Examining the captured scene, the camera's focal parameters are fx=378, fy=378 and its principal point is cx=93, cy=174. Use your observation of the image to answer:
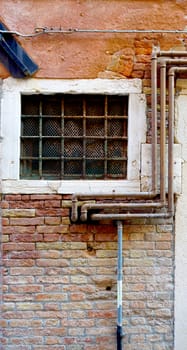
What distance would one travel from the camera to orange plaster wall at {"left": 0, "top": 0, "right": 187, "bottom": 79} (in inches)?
127

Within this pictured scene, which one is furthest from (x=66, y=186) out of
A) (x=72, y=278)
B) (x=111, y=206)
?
(x=72, y=278)

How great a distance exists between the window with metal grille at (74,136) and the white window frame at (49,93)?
8 centimetres

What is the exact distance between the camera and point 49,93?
3248mm

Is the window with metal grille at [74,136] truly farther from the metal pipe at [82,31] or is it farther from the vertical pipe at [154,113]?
the metal pipe at [82,31]

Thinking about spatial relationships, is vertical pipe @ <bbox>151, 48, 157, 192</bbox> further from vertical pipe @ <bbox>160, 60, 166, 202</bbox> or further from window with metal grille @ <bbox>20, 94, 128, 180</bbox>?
window with metal grille @ <bbox>20, 94, 128, 180</bbox>

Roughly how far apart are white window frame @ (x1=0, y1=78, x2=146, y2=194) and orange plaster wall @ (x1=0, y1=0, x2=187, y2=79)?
0.25 ft

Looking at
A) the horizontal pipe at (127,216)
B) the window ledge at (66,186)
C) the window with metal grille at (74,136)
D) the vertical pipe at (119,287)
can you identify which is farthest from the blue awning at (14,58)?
the vertical pipe at (119,287)

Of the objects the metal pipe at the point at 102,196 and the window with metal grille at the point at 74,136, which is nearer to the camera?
the metal pipe at the point at 102,196

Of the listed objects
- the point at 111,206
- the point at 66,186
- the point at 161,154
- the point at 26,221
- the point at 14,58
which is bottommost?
the point at 26,221

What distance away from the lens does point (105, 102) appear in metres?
3.32

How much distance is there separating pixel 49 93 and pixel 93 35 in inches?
24.7

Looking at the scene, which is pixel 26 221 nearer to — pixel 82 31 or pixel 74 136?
pixel 74 136

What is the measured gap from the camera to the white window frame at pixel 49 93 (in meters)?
3.23

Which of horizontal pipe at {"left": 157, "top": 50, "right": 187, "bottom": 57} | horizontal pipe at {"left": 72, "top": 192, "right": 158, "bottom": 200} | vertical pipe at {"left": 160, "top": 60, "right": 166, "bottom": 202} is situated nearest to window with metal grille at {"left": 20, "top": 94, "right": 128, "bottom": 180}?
horizontal pipe at {"left": 72, "top": 192, "right": 158, "bottom": 200}
